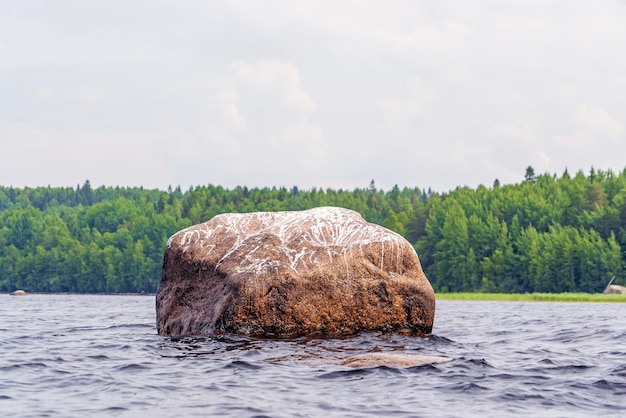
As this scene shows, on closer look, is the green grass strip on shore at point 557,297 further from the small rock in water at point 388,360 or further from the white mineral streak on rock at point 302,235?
the small rock in water at point 388,360

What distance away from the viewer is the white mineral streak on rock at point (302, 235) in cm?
1736

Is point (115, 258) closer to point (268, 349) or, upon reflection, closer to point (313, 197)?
point (313, 197)

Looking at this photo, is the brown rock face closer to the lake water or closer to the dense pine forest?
the lake water

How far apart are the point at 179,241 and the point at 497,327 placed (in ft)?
33.0

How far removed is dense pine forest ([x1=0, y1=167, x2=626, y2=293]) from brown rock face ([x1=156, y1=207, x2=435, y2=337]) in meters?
75.0

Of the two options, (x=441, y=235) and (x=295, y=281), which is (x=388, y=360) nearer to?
(x=295, y=281)

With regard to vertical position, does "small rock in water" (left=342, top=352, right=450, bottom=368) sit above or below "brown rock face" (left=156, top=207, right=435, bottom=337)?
below

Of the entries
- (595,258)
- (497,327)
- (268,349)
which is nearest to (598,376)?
(268,349)

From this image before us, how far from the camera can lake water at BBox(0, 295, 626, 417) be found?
10188 millimetres

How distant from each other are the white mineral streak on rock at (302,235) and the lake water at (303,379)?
70.1 inches

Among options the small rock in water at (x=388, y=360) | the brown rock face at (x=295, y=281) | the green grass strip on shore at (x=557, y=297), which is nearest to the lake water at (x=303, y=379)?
the small rock in water at (x=388, y=360)

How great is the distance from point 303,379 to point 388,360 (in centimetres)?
160

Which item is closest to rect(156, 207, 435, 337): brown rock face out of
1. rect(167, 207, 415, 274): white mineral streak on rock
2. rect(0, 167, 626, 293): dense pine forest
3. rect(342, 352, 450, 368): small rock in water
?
rect(167, 207, 415, 274): white mineral streak on rock

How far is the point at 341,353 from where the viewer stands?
14484 mm
